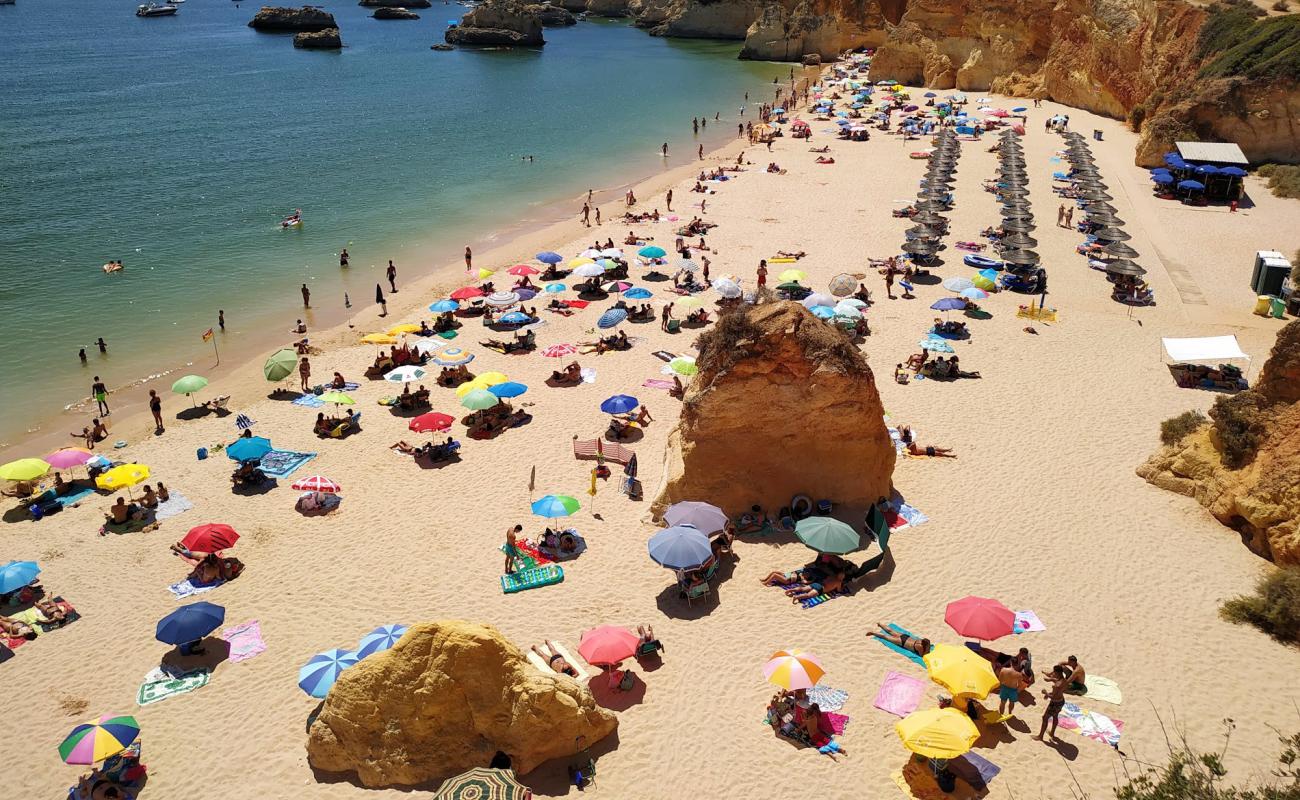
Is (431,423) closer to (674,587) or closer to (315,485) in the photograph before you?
(315,485)

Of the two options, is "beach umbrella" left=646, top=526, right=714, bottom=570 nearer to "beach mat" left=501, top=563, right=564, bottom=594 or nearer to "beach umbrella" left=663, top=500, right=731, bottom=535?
"beach umbrella" left=663, top=500, right=731, bottom=535

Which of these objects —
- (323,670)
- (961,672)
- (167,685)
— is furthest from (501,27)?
(961,672)

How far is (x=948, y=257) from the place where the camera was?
94.8 feet

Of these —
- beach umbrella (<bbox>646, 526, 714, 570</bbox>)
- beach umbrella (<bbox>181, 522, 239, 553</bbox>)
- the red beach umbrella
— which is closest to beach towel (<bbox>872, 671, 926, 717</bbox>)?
the red beach umbrella

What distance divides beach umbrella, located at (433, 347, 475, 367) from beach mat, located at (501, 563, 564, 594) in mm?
8924

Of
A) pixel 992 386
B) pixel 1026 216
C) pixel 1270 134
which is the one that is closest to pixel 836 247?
pixel 1026 216

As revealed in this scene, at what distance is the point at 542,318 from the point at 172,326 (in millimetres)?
11829

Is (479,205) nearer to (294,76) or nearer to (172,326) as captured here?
Result: (172,326)

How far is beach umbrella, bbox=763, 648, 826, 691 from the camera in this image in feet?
33.3

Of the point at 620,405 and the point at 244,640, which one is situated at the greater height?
the point at 620,405

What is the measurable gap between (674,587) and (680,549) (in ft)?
3.41

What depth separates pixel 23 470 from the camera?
1598 centimetres

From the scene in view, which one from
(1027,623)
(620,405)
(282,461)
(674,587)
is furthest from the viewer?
(620,405)

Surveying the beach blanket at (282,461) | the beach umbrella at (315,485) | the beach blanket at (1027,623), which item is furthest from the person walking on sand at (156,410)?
the beach blanket at (1027,623)
